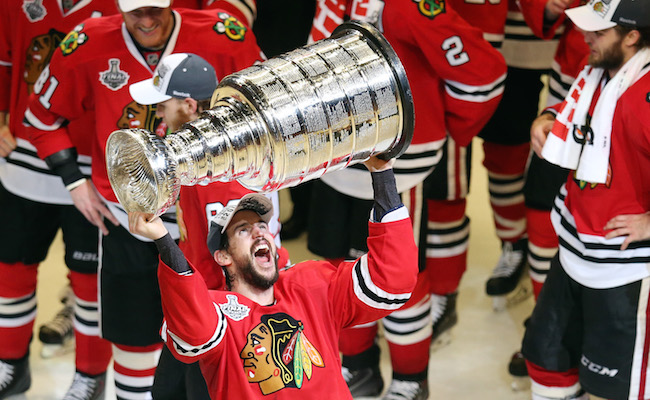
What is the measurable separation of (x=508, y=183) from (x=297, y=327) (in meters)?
1.90

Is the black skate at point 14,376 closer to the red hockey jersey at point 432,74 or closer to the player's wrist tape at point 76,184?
the player's wrist tape at point 76,184

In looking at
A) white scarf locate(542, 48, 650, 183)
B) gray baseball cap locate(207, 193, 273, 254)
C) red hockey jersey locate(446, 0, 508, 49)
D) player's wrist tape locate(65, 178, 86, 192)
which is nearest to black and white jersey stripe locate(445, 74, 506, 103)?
red hockey jersey locate(446, 0, 508, 49)

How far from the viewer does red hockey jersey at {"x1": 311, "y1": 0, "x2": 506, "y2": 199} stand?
2934mm

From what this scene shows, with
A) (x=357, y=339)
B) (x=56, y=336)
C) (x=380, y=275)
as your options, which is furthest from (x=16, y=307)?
(x=380, y=275)

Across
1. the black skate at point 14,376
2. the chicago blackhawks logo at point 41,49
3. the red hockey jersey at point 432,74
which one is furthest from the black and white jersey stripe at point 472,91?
the black skate at point 14,376

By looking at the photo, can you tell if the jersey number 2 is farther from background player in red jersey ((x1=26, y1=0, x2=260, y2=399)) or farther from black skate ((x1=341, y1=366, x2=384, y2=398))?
black skate ((x1=341, y1=366, x2=384, y2=398))

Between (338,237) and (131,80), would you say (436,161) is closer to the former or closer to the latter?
(338,237)

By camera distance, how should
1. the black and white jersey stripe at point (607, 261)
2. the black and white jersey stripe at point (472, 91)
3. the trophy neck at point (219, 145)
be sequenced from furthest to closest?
1. the black and white jersey stripe at point (472, 91)
2. the black and white jersey stripe at point (607, 261)
3. the trophy neck at point (219, 145)

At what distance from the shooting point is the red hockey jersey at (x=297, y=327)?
227 centimetres

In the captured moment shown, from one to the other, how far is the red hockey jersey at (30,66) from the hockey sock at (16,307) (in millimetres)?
273

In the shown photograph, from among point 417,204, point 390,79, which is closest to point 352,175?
point 417,204

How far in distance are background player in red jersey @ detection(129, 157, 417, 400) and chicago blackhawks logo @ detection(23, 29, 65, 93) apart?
1.14 m

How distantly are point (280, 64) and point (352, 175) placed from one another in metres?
1.29

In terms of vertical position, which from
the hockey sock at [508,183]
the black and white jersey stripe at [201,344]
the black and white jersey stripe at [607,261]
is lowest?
the hockey sock at [508,183]
